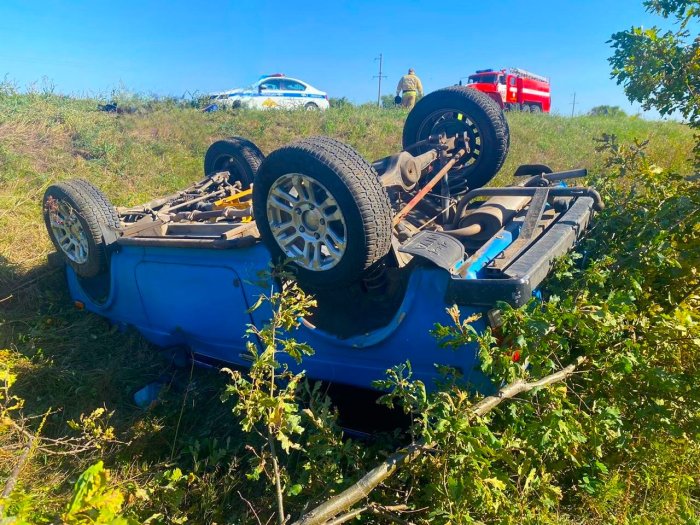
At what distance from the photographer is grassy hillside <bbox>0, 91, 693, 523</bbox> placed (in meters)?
2.54

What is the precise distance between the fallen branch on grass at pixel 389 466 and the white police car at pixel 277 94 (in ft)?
47.7

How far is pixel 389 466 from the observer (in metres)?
1.71

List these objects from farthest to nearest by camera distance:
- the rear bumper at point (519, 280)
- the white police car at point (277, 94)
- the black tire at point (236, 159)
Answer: the white police car at point (277, 94) < the black tire at point (236, 159) < the rear bumper at point (519, 280)

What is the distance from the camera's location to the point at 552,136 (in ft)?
40.1

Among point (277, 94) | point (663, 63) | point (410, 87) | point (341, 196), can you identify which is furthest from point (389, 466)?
point (277, 94)

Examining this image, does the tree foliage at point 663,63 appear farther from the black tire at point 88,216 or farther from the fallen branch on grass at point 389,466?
the black tire at point 88,216

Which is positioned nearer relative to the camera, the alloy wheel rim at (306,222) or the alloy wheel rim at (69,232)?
the alloy wheel rim at (306,222)

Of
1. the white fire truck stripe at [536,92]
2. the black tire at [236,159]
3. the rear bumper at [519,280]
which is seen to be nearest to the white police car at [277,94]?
the white fire truck stripe at [536,92]

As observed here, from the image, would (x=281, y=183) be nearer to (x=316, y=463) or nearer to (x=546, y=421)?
(x=316, y=463)

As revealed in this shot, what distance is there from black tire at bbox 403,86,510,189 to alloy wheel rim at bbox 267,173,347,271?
1859 mm

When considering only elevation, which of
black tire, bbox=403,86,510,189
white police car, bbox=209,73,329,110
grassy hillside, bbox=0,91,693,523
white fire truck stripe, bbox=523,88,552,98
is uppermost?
white fire truck stripe, bbox=523,88,552,98

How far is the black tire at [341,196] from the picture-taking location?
7.55 feet

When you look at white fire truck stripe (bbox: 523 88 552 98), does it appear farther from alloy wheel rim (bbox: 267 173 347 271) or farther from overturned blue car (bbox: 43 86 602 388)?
alloy wheel rim (bbox: 267 173 347 271)

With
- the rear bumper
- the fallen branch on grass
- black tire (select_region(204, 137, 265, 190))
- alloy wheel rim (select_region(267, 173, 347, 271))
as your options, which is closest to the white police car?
black tire (select_region(204, 137, 265, 190))
